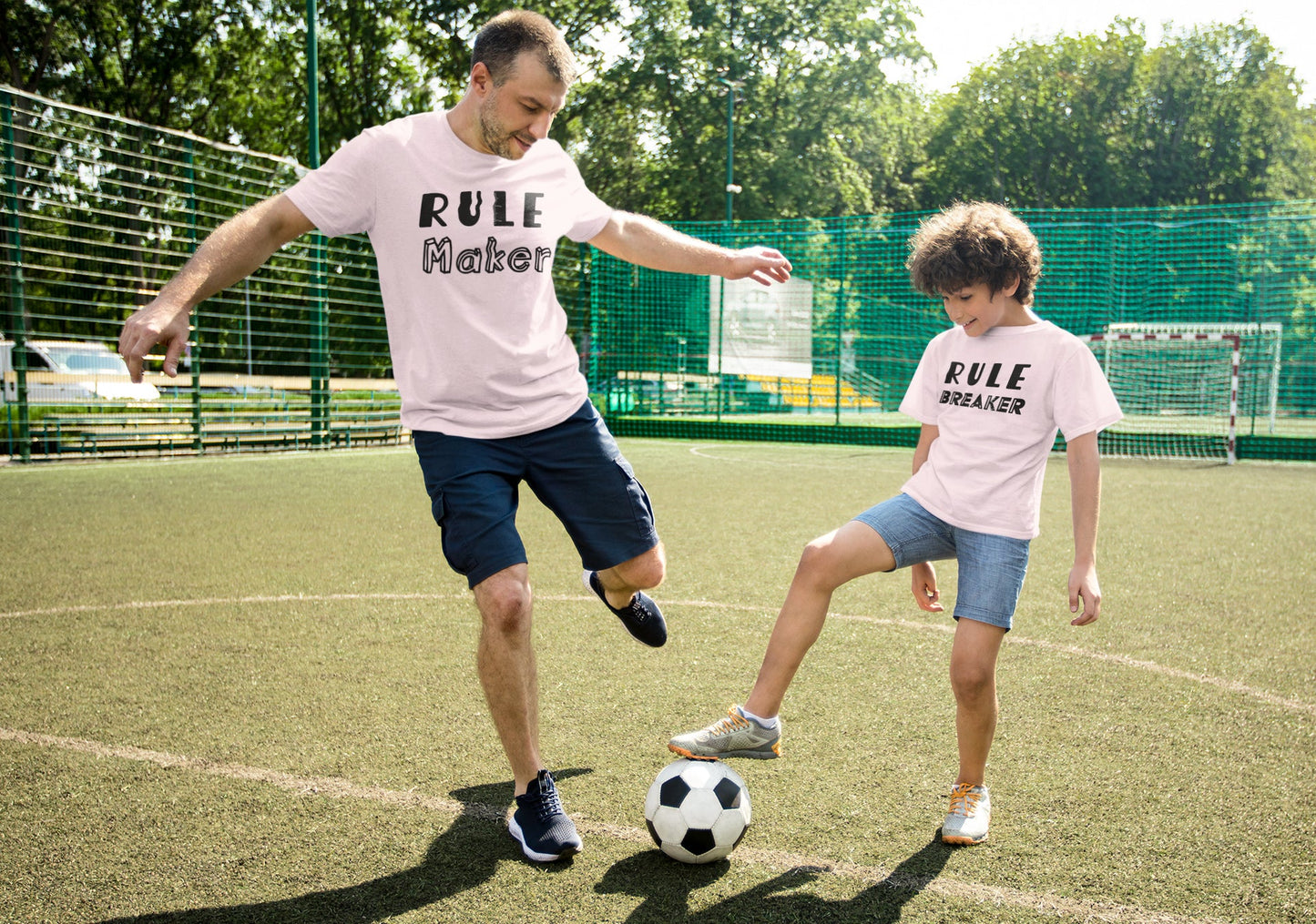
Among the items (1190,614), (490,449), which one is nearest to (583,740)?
(490,449)

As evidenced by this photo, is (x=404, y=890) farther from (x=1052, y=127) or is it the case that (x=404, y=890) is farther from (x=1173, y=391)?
(x=1052, y=127)

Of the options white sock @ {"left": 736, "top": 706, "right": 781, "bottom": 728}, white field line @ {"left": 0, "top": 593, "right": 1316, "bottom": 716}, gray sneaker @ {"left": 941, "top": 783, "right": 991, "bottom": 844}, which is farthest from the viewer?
white field line @ {"left": 0, "top": 593, "right": 1316, "bottom": 716}

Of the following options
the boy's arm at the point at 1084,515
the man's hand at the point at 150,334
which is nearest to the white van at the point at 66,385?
the man's hand at the point at 150,334

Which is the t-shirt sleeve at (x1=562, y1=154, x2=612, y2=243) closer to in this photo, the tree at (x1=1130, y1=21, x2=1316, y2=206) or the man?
the man

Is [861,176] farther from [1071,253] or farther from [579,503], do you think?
[579,503]

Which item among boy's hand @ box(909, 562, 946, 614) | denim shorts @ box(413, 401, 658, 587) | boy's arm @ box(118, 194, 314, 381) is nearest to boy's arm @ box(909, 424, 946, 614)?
boy's hand @ box(909, 562, 946, 614)

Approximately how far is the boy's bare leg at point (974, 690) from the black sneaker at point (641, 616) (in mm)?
1212

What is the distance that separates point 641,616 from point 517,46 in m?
1.95

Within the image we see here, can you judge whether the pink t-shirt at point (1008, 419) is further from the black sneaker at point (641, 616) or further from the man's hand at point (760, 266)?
the black sneaker at point (641, 616)

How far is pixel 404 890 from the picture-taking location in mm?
2506

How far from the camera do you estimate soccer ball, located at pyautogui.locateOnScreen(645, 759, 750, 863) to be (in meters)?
2.65

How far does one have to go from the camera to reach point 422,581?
6059 millimetres

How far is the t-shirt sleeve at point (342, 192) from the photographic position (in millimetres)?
2932

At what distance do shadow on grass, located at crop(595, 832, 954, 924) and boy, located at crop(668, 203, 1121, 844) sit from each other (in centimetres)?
30
